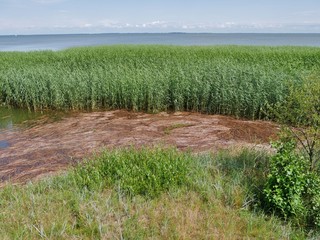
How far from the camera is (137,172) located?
4.02m

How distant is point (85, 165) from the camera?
4359 millimetres

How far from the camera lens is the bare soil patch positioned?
576 centimetres

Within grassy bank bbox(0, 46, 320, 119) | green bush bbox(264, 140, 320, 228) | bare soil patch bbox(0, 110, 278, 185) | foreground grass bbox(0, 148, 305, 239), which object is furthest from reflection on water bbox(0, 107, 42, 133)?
green bush bbox(264, 140, 320, 228)

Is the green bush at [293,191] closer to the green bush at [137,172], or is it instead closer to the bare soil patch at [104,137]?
the green bush at [137,172]

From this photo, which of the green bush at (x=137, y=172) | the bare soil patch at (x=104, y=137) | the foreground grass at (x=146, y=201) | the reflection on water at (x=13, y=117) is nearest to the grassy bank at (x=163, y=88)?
the reflection on water at (x=13, y=117)

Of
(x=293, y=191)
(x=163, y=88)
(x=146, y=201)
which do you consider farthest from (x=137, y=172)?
(x=163, y=88)

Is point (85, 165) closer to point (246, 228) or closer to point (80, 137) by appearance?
point (246, 228)

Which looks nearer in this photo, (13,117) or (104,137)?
(104,137)

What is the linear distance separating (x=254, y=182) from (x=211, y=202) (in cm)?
73

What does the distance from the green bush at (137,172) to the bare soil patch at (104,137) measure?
4.47 ft

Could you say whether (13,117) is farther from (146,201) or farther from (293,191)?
(293,191)

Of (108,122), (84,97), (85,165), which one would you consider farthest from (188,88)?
(85,165)

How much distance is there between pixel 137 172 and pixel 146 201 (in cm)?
45

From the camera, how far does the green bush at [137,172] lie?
12.7 ft
